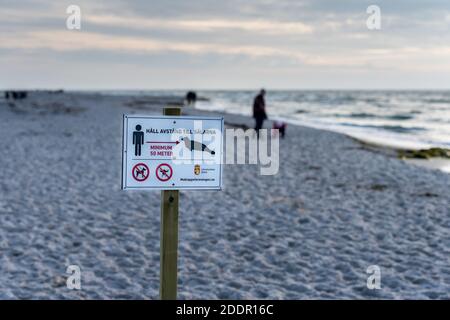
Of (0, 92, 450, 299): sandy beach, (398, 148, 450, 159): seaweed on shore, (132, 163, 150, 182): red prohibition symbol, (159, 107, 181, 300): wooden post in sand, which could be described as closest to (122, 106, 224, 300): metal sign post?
(132, 163, 150, 182): red prohibition symbol

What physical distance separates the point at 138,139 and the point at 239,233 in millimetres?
5634

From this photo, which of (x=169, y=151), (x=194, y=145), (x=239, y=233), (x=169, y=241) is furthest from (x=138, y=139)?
(x=239, y=233)

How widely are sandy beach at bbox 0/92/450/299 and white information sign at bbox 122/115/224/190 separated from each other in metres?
2.79

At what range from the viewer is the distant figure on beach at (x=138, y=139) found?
→ 4.59 meters

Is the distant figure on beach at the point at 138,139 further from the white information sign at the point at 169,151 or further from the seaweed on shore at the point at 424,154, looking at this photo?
the seaweed on shore at the point at 424,154

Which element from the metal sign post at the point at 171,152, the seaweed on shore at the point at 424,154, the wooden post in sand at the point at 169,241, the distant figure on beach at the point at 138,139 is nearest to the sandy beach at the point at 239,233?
the wooden post in sand at the point at 169,241

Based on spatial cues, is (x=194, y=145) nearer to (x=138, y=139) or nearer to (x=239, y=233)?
(x=138, y=139)

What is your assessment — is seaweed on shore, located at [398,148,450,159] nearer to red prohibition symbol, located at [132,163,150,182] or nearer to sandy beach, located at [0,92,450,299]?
sandy beach, located at [0,92,450,299]

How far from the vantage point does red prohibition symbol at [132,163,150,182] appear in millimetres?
4613

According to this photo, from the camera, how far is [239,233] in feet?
32.6

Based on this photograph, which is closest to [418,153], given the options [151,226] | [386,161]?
[386,161]

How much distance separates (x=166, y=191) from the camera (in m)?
4.82

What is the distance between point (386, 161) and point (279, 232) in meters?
10.5
